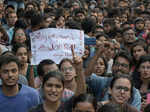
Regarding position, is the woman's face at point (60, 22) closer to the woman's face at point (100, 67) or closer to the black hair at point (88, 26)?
the black hair at point (88, 26)

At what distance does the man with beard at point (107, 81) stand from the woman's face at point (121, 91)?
0.15 meters

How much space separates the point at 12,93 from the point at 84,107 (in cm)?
88

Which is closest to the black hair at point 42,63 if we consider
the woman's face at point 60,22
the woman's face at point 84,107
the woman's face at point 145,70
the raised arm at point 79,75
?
the raised arm at point 79,75

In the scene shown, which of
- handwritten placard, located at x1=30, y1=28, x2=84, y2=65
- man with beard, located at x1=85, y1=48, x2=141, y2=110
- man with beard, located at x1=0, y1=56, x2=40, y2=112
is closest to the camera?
man with beard, located at x1=0, y1=56, x2=40, y2=112

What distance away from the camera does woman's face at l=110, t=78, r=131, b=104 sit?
399cm

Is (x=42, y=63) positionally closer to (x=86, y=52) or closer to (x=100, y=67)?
(x=100, y=67)

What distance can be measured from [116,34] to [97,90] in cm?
357

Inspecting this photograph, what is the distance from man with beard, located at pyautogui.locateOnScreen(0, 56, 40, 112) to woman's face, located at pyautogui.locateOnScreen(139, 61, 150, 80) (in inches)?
65.1

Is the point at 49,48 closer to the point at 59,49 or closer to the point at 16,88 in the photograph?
the point at 59,49

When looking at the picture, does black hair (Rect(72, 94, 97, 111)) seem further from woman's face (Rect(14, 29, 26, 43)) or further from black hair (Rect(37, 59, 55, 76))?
woman's face (Rect(14, 29, 26, 43))

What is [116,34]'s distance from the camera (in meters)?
8.09

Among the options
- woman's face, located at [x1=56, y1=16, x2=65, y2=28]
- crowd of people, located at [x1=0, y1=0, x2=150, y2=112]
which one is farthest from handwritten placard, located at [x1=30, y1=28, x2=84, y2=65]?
woman's face, located at [x1=56, y1=16, x2=65, y2=28]

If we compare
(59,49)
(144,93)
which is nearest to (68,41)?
(59,49)

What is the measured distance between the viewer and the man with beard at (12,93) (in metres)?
3.85
